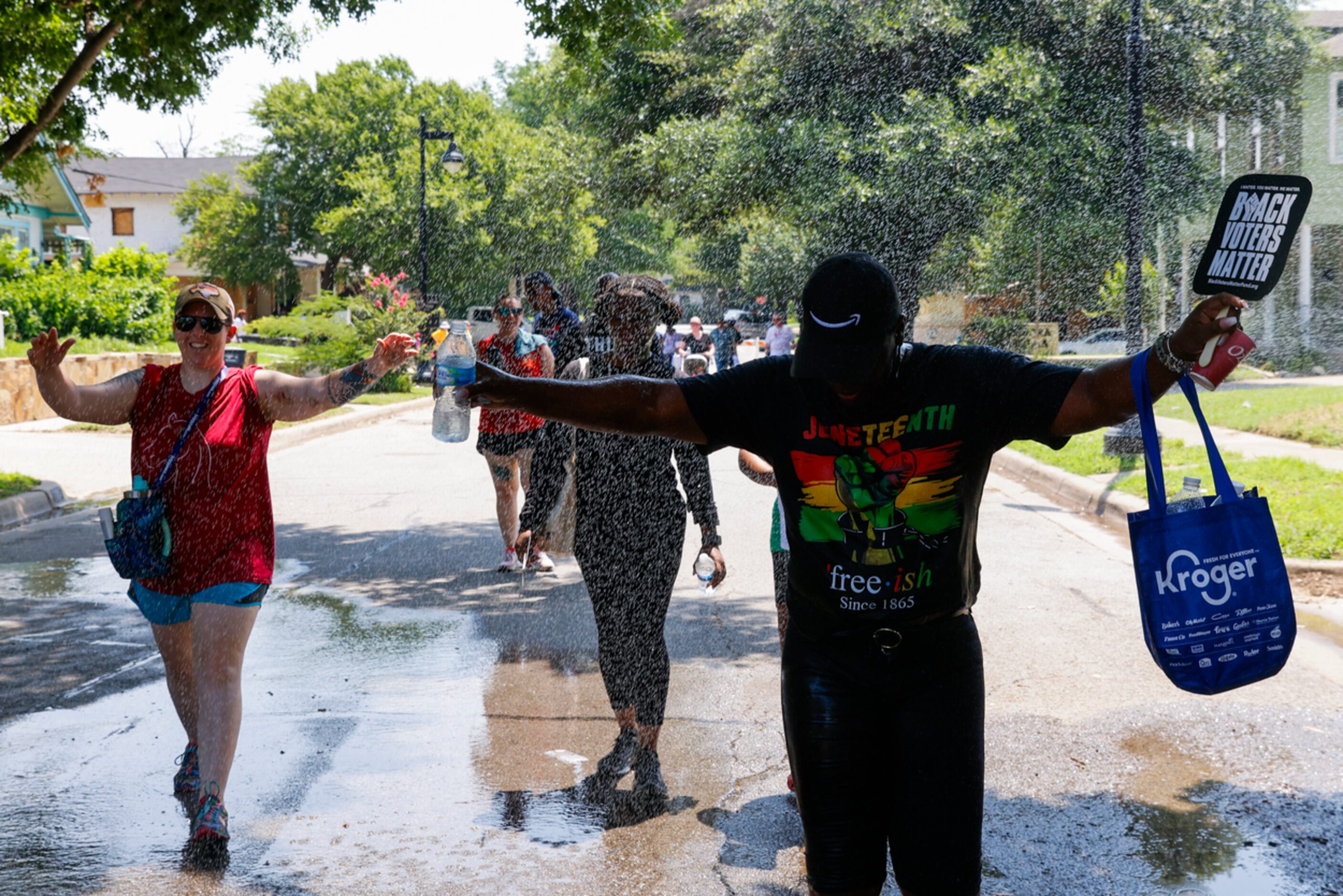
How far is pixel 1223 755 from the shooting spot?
16.6 ft

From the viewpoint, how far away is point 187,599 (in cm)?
419

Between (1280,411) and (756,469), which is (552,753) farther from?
(1280,411)

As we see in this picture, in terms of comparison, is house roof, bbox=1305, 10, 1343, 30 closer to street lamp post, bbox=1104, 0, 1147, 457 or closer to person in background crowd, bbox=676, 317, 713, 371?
person in background crowd, bbox=676, 317, 713, 371

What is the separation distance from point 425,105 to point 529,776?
48760mm

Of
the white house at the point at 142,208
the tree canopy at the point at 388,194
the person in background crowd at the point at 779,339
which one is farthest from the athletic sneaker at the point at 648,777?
the white house at the point at 142,208

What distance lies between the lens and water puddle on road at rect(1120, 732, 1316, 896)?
12.6 ft

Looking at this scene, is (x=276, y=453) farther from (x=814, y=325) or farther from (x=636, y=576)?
(x=814, y=325)

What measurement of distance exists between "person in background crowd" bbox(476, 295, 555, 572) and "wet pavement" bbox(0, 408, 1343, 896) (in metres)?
0.60

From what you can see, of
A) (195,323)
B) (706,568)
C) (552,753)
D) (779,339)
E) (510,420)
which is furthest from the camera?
(779,339)

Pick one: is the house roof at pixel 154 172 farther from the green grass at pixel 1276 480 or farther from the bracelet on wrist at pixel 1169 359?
the bracelet on wrist at pixel 1169 359

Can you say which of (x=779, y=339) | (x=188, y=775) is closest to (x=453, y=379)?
(x=188, y=775)

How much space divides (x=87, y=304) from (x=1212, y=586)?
2518 centimetres

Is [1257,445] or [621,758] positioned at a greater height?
[1257,445]

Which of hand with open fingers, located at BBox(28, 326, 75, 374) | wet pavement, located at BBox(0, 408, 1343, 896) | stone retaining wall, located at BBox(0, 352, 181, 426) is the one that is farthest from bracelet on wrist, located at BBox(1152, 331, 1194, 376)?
stone retaining wall, located at BBox(0, 352, 181, 426)
